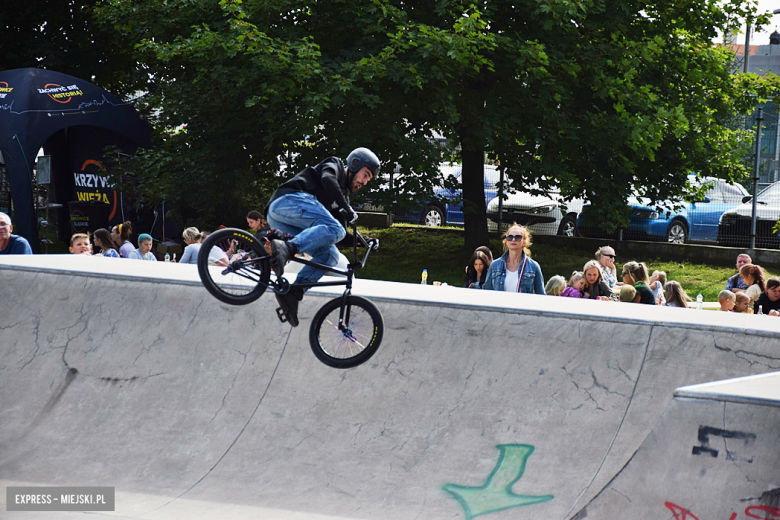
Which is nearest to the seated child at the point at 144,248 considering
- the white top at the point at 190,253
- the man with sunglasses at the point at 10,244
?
the white top at the point at 190,253

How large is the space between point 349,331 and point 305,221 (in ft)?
2.94

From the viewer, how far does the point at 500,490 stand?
4738mm

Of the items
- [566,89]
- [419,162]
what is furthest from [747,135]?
[419,162]

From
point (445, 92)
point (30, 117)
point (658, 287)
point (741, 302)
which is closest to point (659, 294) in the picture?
point (658, 287)

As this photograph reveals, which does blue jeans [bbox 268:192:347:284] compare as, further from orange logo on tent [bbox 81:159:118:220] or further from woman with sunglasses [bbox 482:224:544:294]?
orange logo on tent [bbox 81:159:118:220]

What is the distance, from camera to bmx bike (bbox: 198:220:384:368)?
477 cm

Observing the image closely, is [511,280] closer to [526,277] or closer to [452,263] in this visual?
[526,277]

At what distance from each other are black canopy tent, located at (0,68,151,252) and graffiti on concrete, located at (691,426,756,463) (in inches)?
532

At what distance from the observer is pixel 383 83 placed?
1230cm

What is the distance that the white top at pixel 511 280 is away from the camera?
713 centimetres

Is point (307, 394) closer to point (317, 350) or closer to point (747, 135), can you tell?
point (317, 350)

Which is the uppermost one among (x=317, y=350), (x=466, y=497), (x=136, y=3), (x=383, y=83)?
(x=136, y=3)

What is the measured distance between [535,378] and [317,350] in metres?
1.98

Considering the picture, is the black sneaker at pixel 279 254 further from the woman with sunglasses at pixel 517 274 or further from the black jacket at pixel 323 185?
the woman with sunglasses at pixel 517 274
